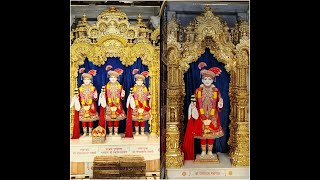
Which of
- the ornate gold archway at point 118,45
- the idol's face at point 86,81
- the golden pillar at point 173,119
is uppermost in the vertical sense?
the ornate gold archway at point 118,45

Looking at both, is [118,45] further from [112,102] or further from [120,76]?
[112,102]

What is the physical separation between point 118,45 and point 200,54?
75 cm

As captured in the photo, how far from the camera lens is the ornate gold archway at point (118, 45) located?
3.44 meters

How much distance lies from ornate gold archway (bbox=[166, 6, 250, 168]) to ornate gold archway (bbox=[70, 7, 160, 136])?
141 mm

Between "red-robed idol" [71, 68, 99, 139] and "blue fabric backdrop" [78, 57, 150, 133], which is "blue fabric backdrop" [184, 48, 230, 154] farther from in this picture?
"red-robed idol" [71, 68, 99, 139]

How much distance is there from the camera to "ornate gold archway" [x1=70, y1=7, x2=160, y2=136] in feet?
11.3

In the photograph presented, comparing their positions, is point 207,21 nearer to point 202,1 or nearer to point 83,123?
point 202,1

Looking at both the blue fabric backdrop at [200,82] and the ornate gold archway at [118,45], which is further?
the blue fabric backdrop at [200,82]

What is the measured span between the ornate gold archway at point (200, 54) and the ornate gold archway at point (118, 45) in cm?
14

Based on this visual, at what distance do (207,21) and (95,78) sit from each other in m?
1.13

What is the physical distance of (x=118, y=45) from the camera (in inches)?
138

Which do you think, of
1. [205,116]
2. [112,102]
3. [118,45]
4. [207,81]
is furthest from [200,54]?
[112,102]

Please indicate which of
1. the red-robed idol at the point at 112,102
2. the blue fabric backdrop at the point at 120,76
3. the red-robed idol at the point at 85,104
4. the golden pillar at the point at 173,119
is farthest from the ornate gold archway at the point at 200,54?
the red-robed idol at the point at 85,104

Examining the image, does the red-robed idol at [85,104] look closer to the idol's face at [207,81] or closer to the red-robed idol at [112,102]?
the red-robed idol at [112,102]
